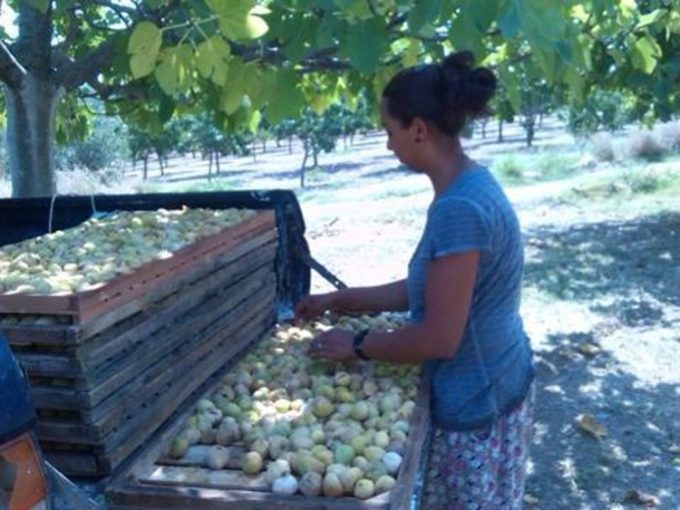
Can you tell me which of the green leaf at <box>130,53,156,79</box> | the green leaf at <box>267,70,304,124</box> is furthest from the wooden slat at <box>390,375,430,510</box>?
the green leaf at <box>130,53,156,79</box>

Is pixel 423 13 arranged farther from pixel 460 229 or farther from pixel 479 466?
pixel 479 466

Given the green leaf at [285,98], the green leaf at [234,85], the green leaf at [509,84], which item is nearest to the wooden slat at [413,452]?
the green leaf at [285,98]

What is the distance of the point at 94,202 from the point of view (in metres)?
3.58

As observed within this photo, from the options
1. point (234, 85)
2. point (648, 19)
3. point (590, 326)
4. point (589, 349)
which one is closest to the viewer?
point (234, 85)

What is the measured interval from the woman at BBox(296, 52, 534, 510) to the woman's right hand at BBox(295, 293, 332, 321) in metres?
0.44

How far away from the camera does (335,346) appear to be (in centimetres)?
227

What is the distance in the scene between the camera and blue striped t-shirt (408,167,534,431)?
195cm

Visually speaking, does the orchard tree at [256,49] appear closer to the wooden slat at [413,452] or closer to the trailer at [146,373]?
the trailer at [146,373]

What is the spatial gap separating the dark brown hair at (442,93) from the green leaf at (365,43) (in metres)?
0.22

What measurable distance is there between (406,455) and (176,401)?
635mm

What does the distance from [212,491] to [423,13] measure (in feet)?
4.08

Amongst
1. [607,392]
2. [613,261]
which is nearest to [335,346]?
[607,392]

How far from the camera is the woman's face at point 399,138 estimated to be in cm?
205

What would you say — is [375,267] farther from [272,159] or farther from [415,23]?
[272,159]
